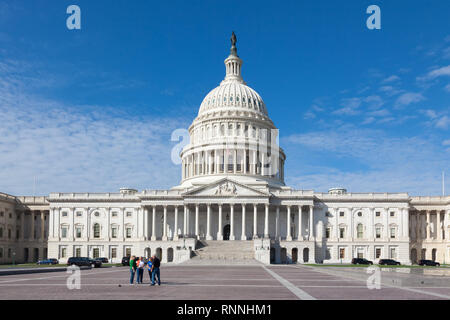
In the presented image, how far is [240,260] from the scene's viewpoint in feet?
247

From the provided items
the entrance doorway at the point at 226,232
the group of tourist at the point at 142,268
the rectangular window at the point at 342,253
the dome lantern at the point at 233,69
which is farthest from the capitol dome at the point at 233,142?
the group of tourist at the point at 142,268

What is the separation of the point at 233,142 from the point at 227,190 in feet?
63.3

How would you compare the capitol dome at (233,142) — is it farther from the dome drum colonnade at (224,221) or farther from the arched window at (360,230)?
the arched window at (360,230)

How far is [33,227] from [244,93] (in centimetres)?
5978

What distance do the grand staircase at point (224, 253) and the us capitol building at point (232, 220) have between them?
362cm

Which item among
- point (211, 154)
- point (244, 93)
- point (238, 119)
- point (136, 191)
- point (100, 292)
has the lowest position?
point (100, 292)

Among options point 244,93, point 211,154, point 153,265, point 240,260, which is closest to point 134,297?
point 153,265

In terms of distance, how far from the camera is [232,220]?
3698 inches

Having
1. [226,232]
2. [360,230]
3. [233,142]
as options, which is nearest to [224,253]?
[226,232]

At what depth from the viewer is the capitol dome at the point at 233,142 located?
11100cm

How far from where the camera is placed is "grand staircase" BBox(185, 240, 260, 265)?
73.8 metres

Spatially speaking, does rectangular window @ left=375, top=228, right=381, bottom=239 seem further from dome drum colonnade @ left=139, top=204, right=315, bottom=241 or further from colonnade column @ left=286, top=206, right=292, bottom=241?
colonnade column @ left=286, top=206, right=292, bottom=241
